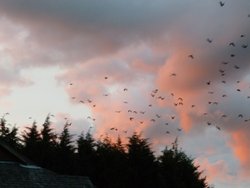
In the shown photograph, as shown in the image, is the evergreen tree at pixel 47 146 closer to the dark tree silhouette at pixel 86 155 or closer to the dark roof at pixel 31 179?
the dark tree silhouette at pixel 86 155

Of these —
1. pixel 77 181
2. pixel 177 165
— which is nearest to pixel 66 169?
pixel 177 165

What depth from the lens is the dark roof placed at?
3067 centimetres

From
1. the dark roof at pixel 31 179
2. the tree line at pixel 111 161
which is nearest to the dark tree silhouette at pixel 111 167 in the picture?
the tree line at pixel 111 161

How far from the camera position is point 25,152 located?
62.5 metres

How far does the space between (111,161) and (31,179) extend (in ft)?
94.4

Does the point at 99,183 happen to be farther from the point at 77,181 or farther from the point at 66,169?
the point at 77,181

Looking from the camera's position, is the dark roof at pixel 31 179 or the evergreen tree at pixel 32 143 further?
the evergreen tree at pixel 32 143

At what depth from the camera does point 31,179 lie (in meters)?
32.0

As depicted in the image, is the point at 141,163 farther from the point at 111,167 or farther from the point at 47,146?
the point at 47,146

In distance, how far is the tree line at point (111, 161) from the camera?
5722 cm

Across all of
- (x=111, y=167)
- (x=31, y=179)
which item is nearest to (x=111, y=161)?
(x=111, y=167)

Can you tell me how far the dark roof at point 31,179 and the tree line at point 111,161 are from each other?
22559 millimetres

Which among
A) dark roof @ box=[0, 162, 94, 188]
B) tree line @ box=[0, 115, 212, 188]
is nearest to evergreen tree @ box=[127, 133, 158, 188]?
tree line @ box=[0, 115, 212, 188]

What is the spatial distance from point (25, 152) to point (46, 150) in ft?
8.77
